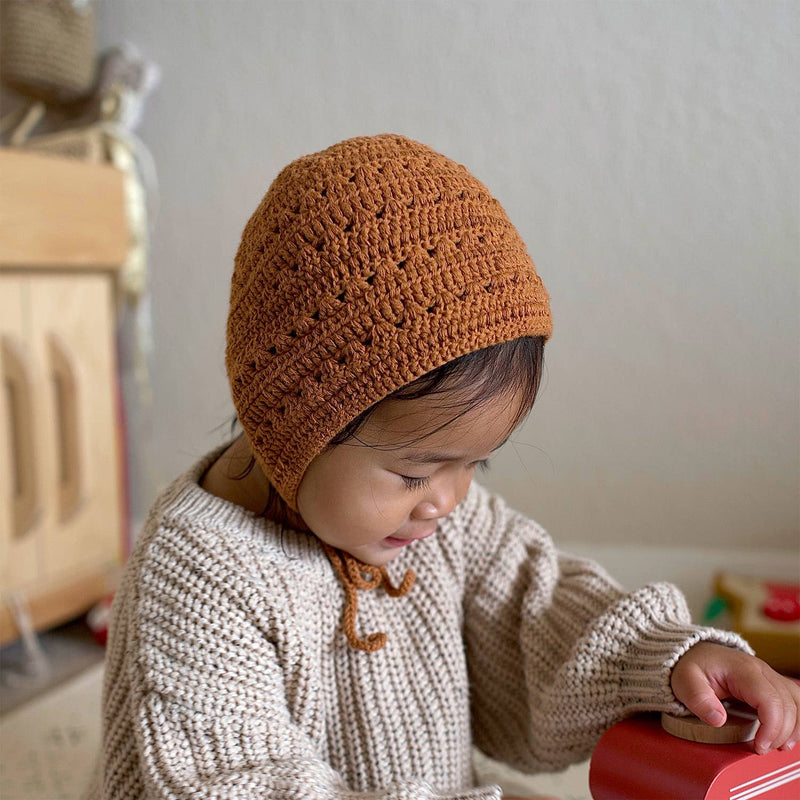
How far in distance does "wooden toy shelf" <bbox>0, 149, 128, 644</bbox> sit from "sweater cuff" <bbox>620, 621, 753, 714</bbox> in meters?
0.88

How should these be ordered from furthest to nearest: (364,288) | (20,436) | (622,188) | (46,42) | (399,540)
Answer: (46,42), (20,436), (622,188), (399,540), (364,288)

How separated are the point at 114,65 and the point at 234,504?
935 mm

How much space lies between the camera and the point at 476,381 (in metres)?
0.60

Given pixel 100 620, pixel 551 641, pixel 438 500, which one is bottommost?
pixel 100 620

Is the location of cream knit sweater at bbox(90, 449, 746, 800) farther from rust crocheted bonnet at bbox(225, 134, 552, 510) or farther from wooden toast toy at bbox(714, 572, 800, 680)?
wooden toast toy at bbox(714, 572, 800, 680)

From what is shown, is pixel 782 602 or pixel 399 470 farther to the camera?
pixel 782 602

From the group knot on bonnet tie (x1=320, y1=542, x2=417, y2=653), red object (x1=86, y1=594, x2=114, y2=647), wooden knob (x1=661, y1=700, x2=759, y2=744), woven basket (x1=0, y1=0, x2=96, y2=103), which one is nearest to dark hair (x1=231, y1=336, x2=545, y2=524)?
knot on bonnet tie (x1=320, y1=542, x2=417, y2=653)

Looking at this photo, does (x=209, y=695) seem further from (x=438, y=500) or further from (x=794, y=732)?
(x=794, y=732)

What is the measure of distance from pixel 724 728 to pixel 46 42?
133 cm

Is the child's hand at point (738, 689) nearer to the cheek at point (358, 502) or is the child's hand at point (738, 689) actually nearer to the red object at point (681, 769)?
the red object at point (681, 769)

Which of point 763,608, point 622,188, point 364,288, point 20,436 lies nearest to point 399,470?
point 364,288

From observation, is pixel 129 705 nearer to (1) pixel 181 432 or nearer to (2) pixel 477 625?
(2) pixel 477 625

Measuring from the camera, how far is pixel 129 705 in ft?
2.16

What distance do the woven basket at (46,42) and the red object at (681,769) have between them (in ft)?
4.13
